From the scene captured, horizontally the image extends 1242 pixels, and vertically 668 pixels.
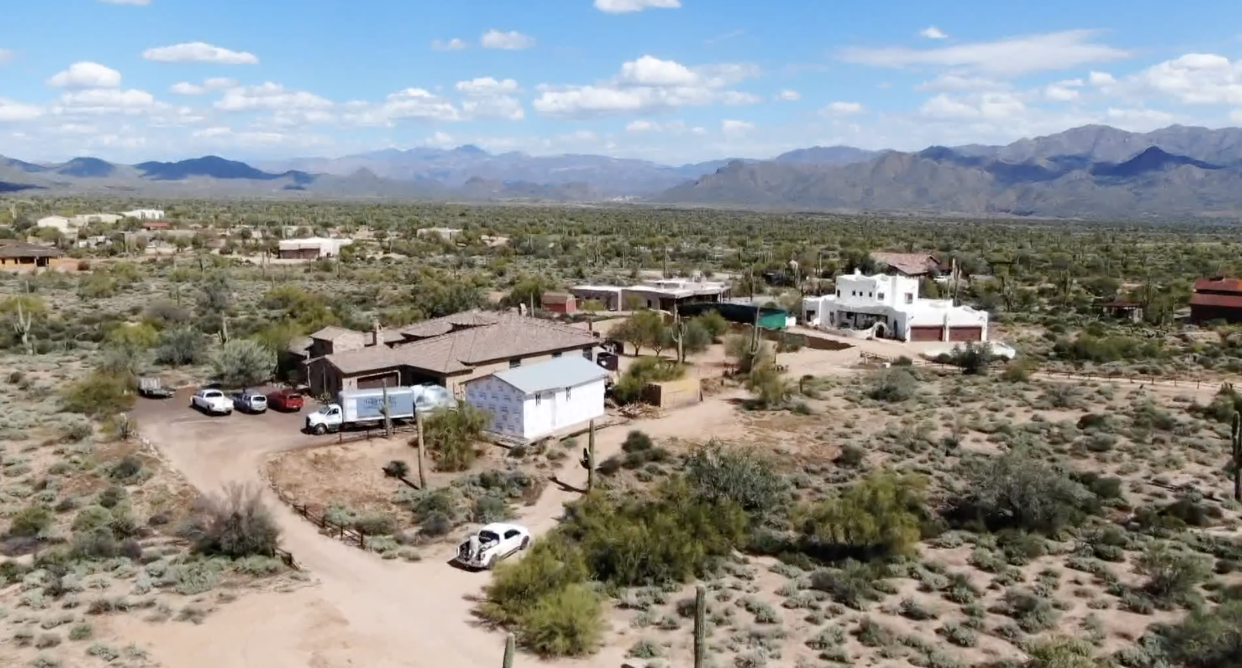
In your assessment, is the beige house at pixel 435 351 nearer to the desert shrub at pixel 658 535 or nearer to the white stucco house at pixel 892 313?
the desert shrub at pixel 658 535

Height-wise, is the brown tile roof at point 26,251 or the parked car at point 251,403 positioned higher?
the brown tile roof at point 26,251

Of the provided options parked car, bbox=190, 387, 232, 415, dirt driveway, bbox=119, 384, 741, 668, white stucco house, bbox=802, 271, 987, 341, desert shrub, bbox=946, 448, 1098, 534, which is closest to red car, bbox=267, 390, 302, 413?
parked car, bbox=190, 387, 232, 415

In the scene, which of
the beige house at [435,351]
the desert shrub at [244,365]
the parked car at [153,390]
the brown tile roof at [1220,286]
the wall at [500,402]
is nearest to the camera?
the wall at [500,402]

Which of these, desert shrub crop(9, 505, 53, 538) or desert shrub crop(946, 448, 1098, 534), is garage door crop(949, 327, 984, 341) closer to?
desert shrub crop(946, 448, 1098, 534)

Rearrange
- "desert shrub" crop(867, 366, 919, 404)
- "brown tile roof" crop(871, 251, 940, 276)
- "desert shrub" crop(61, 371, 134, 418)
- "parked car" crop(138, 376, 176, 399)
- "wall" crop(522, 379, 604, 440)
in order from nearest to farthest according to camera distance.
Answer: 1. "wall" crop(522, 379, 604, 440)
2. "desert shrub" crop(61, 371, 134, 418)
3. "parked car" crop(138, 376, 176, 399)
4. "desert shrub" crop(867, 366, 919, 404)
5. "brown tile roof" crop(871, 251, 940, 276)

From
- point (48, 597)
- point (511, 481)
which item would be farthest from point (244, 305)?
point (48, 597)

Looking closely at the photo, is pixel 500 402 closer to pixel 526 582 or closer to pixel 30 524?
pixel 526 582

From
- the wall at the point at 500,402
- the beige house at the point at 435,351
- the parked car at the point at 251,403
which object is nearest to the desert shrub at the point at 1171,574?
the wall at the point at 500,402
